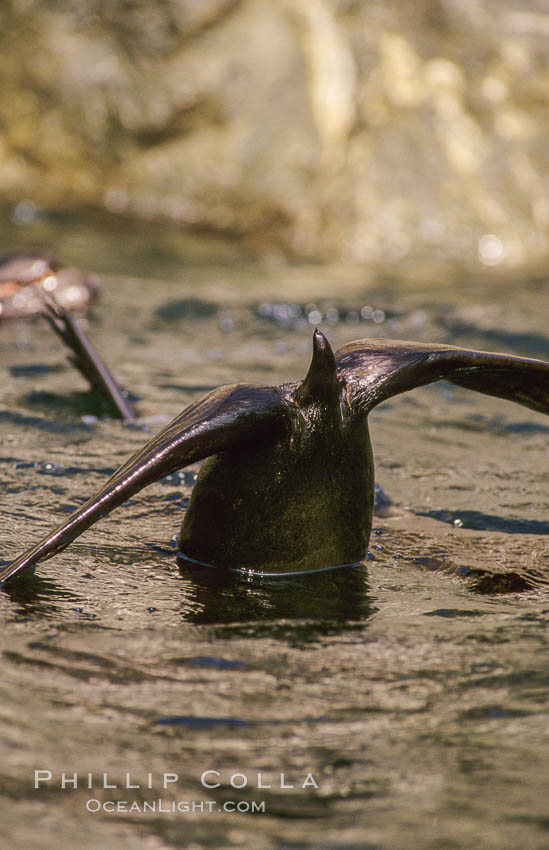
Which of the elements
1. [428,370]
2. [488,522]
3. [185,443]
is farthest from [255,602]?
[488,522]

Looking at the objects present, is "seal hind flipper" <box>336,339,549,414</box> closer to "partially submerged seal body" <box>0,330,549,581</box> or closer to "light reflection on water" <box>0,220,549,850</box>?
"partially submerged seal body" <box>0,330,549,581</box>

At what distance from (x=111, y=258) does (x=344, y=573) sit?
18.7 feet

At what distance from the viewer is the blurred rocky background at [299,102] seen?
946 cm

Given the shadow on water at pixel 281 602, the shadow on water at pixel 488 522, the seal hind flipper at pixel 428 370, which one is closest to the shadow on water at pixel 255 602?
the shadow on water at pixel 281 602

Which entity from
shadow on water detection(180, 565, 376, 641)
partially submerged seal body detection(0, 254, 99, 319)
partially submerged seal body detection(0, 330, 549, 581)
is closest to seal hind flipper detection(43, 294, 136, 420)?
partially submerged seal body detection(0, 330, 549, 581)

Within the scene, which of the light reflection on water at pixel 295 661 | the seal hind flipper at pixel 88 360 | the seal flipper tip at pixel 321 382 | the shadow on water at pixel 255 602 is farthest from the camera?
the seal hind flipper at pixel 88 360

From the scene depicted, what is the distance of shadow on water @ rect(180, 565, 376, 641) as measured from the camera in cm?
267

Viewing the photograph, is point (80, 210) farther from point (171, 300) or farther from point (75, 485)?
point (75, 485)

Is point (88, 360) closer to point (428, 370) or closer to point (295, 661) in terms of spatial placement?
point (428, 370)

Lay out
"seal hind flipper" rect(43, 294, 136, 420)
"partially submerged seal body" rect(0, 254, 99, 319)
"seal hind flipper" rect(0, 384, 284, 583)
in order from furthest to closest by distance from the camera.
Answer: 1. "partially submerged seal body" rect(0, 254, 99, 319)
2. "seal hind flipper" rect(43, 294, 136, 420)
3. "seal hind flipper" rect(0, 384, 284, 583)

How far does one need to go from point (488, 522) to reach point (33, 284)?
3.81 metres

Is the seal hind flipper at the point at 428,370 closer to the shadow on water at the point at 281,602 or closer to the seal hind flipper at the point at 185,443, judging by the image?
the seal hind flipper at the point at 185,443

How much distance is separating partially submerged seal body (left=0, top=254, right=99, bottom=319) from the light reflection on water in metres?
1.87

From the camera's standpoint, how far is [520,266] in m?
9.15
